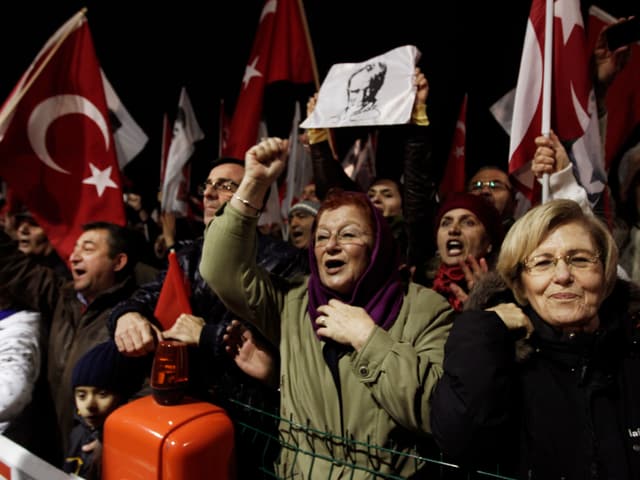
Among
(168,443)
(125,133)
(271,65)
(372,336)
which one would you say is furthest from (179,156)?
(168,443)

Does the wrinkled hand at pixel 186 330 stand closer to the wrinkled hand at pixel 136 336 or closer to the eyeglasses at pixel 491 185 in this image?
the wrinkled hand at pixel 136 336

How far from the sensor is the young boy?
7.66ft

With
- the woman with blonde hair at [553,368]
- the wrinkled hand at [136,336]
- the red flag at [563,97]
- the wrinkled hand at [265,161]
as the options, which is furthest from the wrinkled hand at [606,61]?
the wrinkled hand at [136,336]

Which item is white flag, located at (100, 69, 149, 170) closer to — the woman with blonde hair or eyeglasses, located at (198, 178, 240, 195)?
eyeglasses, located at (198, 178, 240, 195)

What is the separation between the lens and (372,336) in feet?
5.49

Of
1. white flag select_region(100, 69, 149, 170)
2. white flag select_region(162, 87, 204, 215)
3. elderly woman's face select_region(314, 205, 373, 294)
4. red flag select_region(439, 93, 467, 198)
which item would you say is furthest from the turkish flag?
red flag select_region(439, 93, 467, 198)

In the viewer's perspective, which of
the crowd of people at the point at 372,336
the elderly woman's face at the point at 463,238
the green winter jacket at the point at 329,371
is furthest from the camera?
the elderly woman's face at the point at 463,238

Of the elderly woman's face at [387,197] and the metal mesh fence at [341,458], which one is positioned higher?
the elderly woman's face at [387,197]

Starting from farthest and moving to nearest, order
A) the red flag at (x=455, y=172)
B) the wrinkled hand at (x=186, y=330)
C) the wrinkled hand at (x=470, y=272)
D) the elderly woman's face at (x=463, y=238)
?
the red flag at (x=455, y=172) < the elderly woman's face at (x=463, y=238) < the wrinkled hand at (x=470, y=272) < the wrinkled hand at (x=186, y=330)

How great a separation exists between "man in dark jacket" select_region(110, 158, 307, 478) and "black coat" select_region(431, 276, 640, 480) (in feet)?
2.54

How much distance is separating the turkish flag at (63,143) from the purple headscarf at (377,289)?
207 centimetres

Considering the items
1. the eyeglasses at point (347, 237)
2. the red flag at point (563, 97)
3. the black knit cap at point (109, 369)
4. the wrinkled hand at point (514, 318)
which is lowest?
the black knit cap at point (109, 369)

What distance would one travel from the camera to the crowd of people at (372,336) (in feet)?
4.90

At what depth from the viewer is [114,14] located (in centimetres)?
1241
